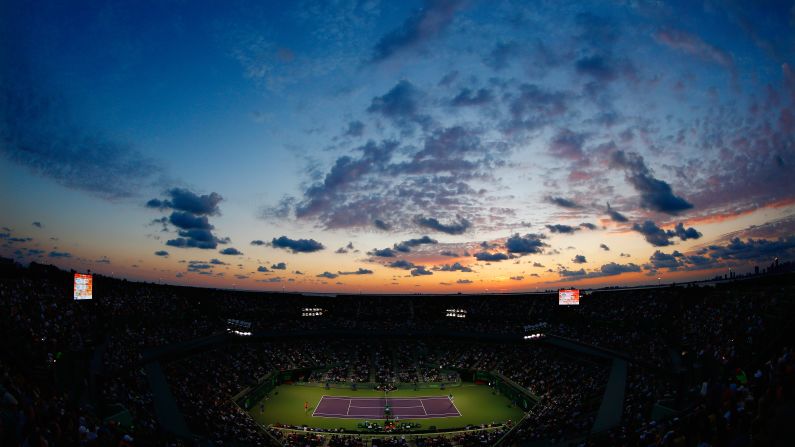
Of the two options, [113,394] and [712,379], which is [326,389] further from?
[712,379]

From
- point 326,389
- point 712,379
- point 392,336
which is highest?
point 712,379

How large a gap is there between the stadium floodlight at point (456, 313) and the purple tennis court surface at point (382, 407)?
26.9 metres

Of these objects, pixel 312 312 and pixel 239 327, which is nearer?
pixel 239 327

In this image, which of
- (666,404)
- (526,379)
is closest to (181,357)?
(526,379)

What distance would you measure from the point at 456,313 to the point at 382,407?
109ft

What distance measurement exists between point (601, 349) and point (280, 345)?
45155 millimetres

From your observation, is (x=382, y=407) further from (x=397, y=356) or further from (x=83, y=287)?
(x=83, y=287)

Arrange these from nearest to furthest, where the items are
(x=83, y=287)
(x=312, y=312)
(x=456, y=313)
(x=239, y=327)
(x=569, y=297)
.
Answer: (x=83, y=287) → (x=569, y=297) → (x=239, y=327) → (x=456, y=313) → (x=312, y=312)

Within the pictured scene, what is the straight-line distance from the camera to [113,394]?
28266 mm

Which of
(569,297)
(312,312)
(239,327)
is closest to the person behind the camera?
(569,297)

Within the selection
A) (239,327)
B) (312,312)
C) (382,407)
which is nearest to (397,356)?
(382,407)

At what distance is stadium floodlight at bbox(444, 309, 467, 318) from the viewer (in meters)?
75.0

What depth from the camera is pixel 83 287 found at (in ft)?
131

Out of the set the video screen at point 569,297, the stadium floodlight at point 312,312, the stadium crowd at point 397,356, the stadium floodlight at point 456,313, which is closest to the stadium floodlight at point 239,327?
the stadium crowd at point 397,356
